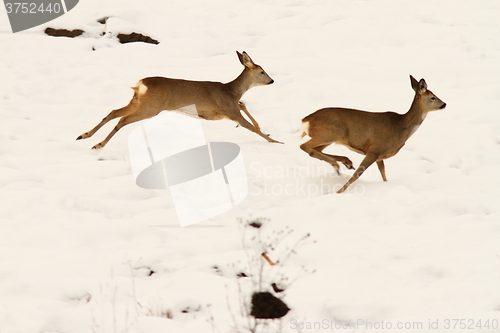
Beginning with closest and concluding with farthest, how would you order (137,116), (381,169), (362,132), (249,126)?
1. (362,132)
2. (381,169)
3. (137,116)
4. (249,126)

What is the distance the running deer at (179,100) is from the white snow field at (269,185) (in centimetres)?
31

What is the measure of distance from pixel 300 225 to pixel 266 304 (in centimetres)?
139

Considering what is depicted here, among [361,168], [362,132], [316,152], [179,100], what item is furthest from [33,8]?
[361,168]

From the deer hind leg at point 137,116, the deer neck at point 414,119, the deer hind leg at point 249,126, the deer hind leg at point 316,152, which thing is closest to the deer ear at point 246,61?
the deer hind leg at point 249,126

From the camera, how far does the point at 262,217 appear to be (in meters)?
5.15

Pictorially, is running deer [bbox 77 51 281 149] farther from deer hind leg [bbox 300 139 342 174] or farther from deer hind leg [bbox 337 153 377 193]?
deer hind leg [bbox 337 153 377 193]

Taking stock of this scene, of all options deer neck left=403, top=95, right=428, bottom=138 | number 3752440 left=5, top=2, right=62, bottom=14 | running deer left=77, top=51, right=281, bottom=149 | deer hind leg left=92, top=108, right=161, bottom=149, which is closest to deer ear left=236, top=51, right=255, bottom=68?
running deer left=77, top=51, right=281, bottom=149

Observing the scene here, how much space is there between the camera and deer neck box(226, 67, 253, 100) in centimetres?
772

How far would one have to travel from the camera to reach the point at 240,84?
7789 millimetres

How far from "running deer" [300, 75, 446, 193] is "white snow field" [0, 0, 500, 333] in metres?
0.31

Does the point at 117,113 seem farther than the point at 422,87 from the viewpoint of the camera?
Yes

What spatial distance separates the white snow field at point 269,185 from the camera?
3.67 metres

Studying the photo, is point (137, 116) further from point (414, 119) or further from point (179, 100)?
point (414, 119)

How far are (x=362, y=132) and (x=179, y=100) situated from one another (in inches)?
97.0
